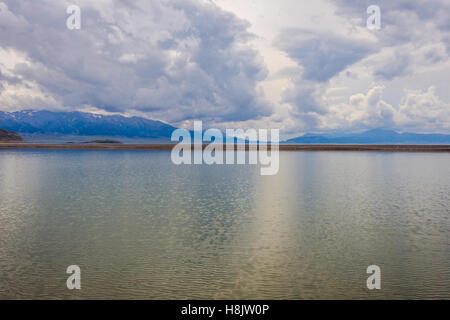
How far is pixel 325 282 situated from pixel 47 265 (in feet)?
44.9

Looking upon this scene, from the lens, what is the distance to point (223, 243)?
71.1ft

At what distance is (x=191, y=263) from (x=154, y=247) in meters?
3.50

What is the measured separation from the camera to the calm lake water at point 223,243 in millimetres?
15547

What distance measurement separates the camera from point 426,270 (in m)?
17.5

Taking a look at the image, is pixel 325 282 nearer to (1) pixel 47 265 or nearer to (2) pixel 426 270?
(2) pixel 426 270

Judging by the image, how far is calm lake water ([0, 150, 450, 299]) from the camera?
15547 mm

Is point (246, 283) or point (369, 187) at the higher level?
point (369, 187)

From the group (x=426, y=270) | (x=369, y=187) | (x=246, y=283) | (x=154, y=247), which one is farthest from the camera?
(x=369, y=187)

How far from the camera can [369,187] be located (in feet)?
154

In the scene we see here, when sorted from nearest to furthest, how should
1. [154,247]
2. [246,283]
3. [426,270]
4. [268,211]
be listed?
[246,283]
[426,270]
[154,247]
[268,211]
